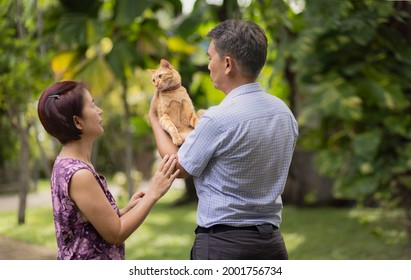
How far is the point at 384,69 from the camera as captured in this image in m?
6.13

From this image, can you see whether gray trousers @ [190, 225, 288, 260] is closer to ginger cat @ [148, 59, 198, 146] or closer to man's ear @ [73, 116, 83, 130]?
ginger cat @ [148, 59, 198, 146]

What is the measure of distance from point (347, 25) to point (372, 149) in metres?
1.53

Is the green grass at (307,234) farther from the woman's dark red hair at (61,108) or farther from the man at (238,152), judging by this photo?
the woman's dark red hair at (61,108)

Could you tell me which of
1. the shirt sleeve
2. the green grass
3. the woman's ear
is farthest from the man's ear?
the green grass

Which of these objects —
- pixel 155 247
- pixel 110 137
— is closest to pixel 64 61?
pixel 155 247

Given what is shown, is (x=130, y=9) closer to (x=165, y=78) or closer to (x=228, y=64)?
(x=165, y=78)

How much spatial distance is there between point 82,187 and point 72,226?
16 cm

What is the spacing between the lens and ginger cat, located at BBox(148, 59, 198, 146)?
75.9 inches

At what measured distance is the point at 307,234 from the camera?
26.5ft

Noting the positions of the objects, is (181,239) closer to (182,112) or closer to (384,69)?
(384,69)

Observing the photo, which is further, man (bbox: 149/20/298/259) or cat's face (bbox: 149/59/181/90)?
cat's face (bbox: 149/59/181/90)

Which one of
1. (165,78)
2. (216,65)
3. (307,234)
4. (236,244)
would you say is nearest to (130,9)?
(307,234)

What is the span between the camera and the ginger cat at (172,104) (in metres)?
1.93

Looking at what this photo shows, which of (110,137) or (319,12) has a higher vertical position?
(319,12)
